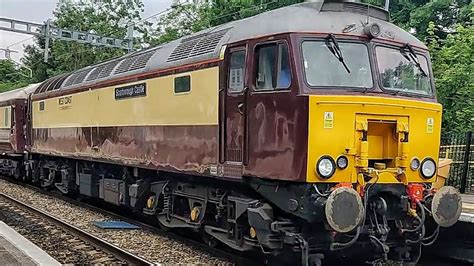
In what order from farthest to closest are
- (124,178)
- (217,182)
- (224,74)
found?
(124,178) < (217,182) < (224,74)

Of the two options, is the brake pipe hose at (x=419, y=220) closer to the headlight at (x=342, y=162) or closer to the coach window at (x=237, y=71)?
the headlight at (x=342, y=162)

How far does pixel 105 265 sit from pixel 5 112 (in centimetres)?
1583

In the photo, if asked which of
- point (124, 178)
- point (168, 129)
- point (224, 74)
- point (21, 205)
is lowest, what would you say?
point (21, 205)

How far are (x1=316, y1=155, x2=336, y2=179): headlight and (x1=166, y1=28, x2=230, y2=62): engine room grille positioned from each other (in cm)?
278

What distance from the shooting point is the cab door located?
327 inches

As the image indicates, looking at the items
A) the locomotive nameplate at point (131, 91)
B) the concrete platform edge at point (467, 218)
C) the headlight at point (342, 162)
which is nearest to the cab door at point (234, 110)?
the headlight at point (342, 162)

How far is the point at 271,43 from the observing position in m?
7.90

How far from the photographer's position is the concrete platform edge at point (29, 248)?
7.61 metres

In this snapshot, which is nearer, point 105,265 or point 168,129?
point 105,265

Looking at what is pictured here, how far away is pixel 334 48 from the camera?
306 inches

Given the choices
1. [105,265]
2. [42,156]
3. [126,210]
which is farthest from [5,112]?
[105,265]

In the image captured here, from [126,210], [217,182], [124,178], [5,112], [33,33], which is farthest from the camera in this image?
[33,33]

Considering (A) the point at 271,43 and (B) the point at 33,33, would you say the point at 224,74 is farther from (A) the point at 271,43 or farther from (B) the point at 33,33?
(B) the point at 33,33

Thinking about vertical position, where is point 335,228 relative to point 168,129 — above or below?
below
